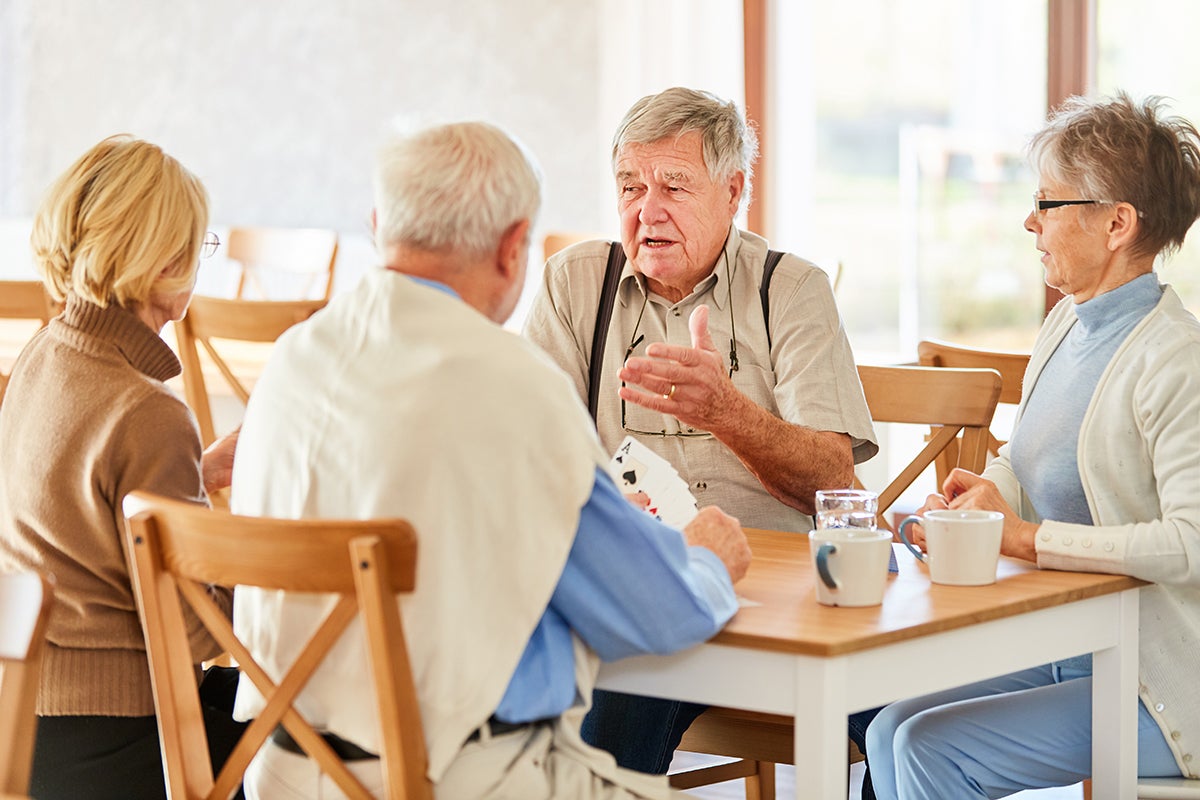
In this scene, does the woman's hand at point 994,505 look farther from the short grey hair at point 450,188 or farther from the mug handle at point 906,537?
the short grey hair at point 450,188

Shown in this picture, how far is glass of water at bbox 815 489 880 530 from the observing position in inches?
71.9

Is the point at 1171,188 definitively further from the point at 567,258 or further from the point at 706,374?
the point at 567,258

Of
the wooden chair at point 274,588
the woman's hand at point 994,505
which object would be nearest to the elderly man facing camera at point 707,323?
the woman's hand at point 994,505

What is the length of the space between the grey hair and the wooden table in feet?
1.67

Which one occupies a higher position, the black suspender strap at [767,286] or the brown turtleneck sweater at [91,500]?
the black suspender strap at [767,286]

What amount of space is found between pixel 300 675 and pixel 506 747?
220 millimetres

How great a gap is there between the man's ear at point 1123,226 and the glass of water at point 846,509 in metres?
0.50

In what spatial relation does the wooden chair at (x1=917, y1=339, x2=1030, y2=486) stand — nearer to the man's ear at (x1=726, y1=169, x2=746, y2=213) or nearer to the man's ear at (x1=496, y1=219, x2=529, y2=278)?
the man's ear at (x1=726, y1=169, x2=746, y2=213)

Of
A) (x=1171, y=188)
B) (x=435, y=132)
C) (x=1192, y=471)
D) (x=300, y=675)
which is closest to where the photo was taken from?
(x=300, y=675)

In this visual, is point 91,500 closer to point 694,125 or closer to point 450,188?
point 450,188

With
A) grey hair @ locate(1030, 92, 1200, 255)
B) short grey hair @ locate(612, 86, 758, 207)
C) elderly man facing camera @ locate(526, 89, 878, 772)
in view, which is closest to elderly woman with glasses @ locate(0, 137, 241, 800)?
elderly man facing camera @ locate(526, 89, 878, 772)

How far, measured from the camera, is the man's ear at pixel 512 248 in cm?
158

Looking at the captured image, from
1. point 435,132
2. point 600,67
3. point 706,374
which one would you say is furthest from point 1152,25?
point 435,132

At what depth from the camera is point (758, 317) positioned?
241 cm
